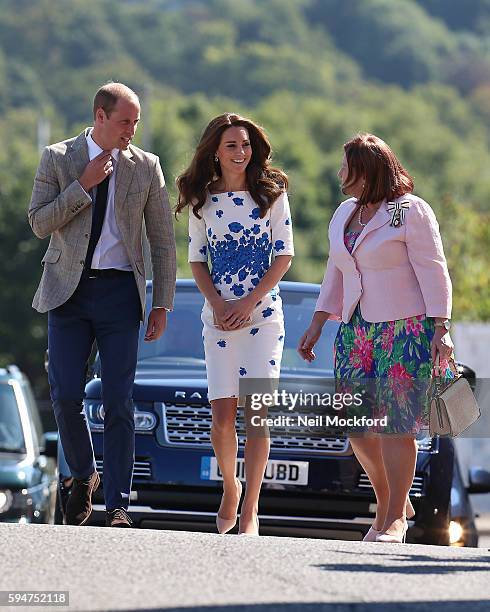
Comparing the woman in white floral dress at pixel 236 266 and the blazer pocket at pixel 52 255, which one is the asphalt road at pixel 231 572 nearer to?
the woman in white floral dress at pixel 236 266

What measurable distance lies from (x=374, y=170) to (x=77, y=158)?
137 cm

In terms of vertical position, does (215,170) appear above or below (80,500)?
above

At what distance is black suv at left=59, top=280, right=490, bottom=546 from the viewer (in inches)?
335

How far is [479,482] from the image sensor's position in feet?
31.7

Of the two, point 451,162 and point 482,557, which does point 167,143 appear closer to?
point 451,162

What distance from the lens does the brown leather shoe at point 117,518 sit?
303 inches

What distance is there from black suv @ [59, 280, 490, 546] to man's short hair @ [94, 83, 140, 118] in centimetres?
164

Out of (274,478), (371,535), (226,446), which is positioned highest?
(226,446)

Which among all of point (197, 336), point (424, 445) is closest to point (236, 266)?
point (424, 445)

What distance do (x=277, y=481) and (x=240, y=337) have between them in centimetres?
103

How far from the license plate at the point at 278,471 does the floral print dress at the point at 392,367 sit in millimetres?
890

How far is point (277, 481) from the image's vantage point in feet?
28.0

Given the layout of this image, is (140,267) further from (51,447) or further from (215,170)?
(51,447)

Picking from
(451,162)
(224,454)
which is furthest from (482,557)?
(451,162)
